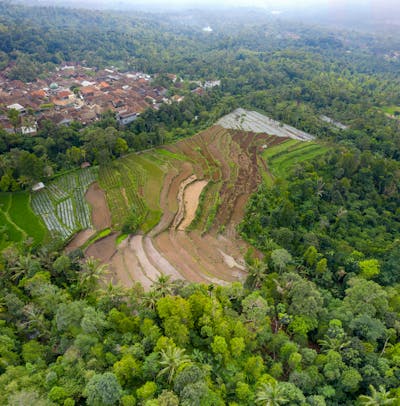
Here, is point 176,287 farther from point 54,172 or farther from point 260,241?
point 54,172

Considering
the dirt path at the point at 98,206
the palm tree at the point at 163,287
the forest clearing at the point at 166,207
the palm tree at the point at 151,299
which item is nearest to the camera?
the palm tree at the point at 151,299

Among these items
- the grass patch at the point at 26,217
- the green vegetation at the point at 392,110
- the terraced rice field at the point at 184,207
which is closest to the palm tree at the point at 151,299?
→ the terraced rice field at the point at 184,207

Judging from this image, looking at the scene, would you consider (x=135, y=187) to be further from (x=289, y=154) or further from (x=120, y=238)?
(x=289, y=154)

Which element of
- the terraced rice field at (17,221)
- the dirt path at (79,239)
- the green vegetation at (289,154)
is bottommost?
the dirt path at (79,239)

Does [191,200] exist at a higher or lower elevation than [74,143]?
lower

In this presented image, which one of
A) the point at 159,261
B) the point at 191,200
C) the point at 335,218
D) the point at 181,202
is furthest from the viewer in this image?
the point at 191,200

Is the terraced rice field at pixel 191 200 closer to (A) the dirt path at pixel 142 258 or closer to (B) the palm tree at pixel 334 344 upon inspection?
(A) the dirt path at pixel 142 258

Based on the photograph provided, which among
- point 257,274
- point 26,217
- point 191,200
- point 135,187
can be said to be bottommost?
point 26,217

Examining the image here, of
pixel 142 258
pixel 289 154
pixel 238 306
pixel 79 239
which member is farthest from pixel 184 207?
pixel 289 154

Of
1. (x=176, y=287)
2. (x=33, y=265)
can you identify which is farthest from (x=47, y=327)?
(x=176, y=287)
